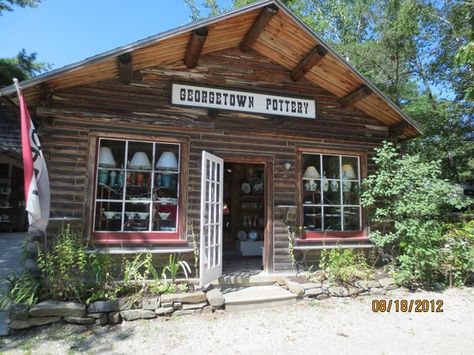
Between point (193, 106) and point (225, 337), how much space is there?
12.1 ft

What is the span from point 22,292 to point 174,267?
196 centimetres

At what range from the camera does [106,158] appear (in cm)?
559

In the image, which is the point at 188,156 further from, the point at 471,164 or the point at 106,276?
the point at 471,164

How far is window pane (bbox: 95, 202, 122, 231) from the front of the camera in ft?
17.9

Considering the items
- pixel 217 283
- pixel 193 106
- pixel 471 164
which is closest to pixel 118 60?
pixel 193 106

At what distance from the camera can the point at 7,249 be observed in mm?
8789

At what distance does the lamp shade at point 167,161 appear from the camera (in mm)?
5805

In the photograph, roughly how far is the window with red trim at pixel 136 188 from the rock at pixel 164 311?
1.26m

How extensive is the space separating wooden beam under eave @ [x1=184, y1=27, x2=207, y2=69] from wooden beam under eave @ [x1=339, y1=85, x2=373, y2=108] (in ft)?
9.81

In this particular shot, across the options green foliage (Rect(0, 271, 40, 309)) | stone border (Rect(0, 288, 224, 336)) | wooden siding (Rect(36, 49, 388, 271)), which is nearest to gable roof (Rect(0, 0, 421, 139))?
wooden siding (Rect(36, 49, 388, 271))

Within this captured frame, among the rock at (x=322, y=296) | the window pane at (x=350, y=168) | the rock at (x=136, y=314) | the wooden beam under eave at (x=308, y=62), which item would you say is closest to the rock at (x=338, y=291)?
the rock at (x=322, y=296)

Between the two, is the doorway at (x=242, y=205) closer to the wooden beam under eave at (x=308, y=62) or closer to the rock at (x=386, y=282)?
the wooden beam under eave at (x=308, y=62)

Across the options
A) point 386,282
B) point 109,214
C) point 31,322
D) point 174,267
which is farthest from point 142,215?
point 386,282
